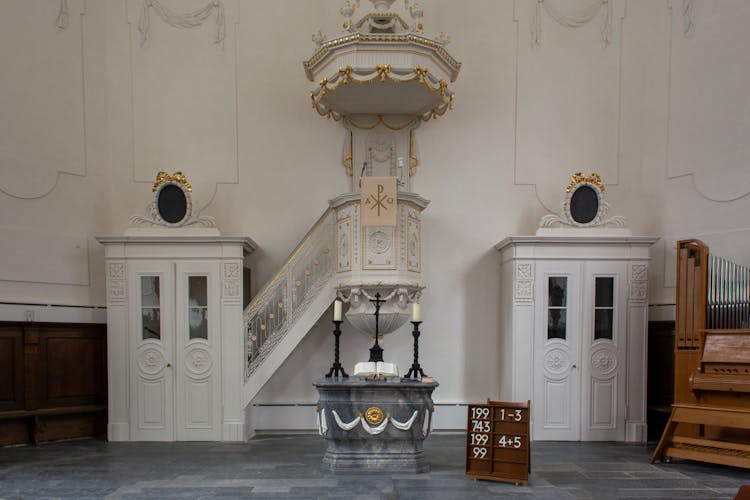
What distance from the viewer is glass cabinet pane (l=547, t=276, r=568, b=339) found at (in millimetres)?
7375

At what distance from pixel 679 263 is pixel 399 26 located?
16.2 ft

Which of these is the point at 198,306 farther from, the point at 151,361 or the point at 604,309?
the point at 604,309

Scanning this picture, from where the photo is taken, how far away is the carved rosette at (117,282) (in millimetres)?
7266

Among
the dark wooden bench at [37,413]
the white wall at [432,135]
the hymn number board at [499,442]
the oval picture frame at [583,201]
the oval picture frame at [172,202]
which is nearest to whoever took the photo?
the hymn number board at [499,442]

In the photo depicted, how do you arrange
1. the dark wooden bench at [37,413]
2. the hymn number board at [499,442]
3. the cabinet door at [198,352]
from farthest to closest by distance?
the cabinet door at [198,352], the dark wooden bench at [37,413], the hymn number board at [499,442]

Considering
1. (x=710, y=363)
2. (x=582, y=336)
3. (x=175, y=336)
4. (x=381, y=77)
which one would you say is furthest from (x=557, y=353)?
(x=175, y=336)

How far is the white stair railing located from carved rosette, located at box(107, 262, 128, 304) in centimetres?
163

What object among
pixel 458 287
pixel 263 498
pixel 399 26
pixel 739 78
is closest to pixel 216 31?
pixel 399 26

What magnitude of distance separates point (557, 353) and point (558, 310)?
22.4 inches

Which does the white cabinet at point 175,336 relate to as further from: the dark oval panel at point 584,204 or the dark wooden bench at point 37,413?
the dark oval panel at point 584,204

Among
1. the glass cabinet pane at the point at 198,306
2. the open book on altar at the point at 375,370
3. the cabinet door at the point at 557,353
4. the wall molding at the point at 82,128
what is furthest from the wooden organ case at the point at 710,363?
the wall molding at the point at 82,128

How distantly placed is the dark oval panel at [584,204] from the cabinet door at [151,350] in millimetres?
5528

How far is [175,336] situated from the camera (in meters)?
7.25

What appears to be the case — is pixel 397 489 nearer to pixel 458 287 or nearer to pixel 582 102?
pixel 458 287
